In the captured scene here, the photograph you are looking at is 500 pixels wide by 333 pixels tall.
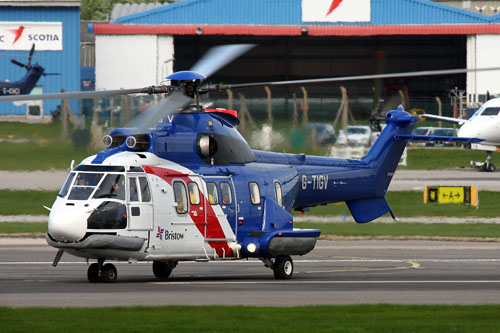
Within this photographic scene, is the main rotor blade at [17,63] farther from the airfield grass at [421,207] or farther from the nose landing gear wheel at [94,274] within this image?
the nose landing gear wheel at [94,274]

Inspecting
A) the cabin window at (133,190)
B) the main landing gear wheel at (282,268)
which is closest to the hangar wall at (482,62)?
the main landing gear wheel at (282,268)

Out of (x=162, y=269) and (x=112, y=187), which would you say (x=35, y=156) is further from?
(x=112, y=187)

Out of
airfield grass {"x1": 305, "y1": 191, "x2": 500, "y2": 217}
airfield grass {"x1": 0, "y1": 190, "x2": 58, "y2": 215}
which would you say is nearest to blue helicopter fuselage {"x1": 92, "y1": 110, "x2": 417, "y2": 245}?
airfield grass {"x1": 305, "y1": 191, "x2": 500, "y2": 217}

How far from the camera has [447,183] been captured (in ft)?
158

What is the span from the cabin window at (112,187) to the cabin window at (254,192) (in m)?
3.43

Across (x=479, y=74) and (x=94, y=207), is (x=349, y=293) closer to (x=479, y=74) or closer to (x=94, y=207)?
(x=94, y=207)

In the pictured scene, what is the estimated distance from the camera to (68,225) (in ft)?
63.5

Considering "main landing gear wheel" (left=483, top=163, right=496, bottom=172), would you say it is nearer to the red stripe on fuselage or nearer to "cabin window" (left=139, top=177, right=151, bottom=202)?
the red stripe on fuselage

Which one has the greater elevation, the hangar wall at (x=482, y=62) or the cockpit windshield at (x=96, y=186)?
the hangar wall at (x=482, y=62)

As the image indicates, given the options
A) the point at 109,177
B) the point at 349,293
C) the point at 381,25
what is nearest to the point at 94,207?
the point at 109,177

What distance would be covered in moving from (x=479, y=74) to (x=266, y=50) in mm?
20715

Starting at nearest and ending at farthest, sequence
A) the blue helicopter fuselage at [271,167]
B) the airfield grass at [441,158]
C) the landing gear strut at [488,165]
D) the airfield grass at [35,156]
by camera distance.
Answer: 1. the blue helicopter fuselage at [271,167]
2. the airfield grass at [35,156]
3. the landing gear strut at [488,165]
4. the airfield grass at [441,158]

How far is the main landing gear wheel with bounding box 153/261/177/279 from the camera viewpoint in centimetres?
2262

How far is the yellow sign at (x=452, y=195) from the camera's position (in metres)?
41.3
